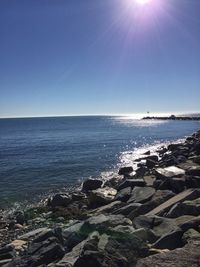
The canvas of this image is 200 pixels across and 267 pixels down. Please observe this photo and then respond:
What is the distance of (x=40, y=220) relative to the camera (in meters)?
16.0

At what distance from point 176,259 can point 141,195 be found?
8831mm

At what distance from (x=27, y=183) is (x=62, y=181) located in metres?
2.39

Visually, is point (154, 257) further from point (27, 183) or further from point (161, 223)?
point (27, 183)

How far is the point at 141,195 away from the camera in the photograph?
51.3ft

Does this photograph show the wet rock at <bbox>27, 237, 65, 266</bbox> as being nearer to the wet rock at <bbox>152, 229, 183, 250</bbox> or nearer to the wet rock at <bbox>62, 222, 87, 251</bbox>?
the wet rock at <bbox>62, 222, 87, 251</bbox>

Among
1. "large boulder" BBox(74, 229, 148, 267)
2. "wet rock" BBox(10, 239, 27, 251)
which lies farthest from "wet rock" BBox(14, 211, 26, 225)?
"large boulder" BBox(74, 229, 148, 267)

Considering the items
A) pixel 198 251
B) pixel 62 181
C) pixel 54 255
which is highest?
pixel 198 251

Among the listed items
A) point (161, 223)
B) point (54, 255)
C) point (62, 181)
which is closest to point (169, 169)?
point (62, 181)

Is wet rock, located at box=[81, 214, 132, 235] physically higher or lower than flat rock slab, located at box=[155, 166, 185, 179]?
higher

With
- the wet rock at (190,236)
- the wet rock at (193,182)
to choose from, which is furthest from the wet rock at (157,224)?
the wet rock at (193,182)

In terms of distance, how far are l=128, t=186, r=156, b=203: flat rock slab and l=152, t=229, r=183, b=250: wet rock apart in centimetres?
623

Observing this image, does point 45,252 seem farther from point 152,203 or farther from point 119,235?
point 152,203

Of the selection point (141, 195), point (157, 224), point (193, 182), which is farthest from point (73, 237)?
point (193, 182)

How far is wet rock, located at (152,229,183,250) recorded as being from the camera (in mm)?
8336
